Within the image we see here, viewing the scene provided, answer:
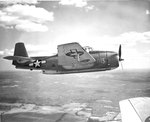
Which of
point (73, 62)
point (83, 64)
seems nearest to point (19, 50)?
point (73, 62)

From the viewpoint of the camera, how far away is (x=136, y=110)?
292 cm

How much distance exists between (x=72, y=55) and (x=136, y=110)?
6.78 ft

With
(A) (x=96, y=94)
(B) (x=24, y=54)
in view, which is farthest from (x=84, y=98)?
(B) (x=24, y=54)

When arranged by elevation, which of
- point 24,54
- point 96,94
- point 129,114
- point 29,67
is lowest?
point 96,94

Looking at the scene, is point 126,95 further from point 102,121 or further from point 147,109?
point 147,109

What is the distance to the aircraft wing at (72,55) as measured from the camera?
4020mm

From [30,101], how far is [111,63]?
6068 cm

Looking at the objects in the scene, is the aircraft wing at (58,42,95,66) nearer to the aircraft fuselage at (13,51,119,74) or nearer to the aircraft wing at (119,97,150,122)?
the aircraft fuselage at (13,51,119,74)

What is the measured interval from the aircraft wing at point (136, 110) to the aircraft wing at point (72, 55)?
1554mm

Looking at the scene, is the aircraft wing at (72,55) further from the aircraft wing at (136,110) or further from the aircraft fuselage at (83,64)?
the aircraft wing at (136,110)

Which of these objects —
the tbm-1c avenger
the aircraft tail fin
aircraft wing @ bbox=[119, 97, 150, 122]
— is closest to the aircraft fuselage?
the tbm-1c avenger

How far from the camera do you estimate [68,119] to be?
38500mm

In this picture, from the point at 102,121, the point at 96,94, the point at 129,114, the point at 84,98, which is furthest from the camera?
the point at 96,94

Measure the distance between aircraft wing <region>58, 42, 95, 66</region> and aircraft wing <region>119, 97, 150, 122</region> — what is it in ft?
5.10
